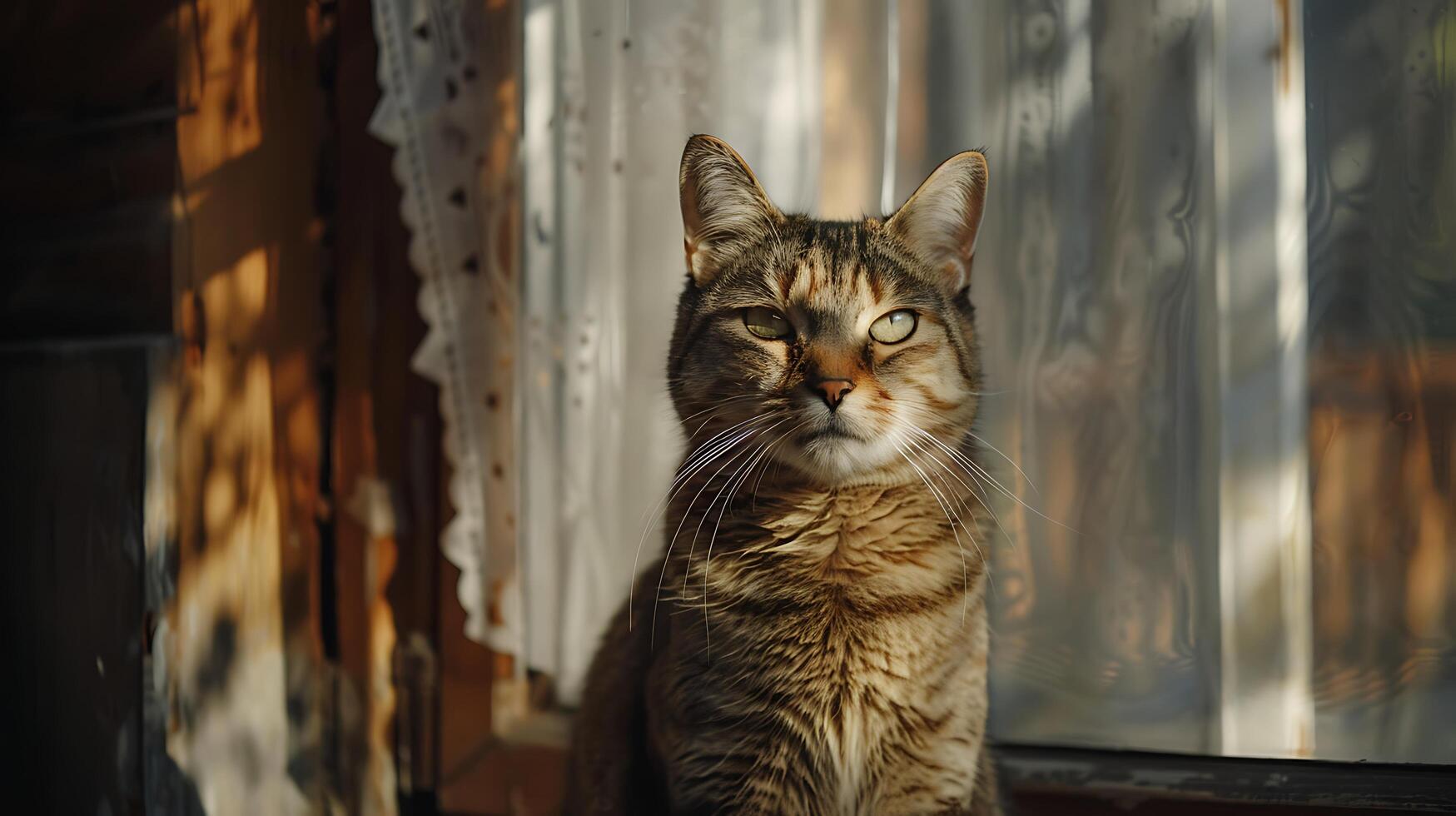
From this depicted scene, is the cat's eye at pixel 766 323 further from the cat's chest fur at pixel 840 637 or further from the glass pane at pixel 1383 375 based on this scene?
the glass pane at pixel 1383 375

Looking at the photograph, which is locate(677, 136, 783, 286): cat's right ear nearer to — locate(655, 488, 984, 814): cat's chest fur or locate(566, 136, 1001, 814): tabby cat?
locate(566, 136, 1001, 814): tabby cat

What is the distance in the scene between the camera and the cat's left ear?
0.99 metres

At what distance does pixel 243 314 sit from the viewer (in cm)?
149

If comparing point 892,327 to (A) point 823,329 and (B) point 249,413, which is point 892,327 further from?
(B) point 249,413

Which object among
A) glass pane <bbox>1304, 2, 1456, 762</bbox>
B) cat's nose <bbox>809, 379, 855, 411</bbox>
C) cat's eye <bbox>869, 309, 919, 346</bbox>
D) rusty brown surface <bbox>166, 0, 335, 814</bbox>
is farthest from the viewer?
rusty brown surface <bbox>166, 0, 335, 814</bbox>

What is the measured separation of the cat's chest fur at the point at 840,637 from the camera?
2.90ft

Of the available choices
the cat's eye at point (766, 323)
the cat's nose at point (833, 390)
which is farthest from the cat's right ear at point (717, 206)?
the cat's nose at point (833, 390)

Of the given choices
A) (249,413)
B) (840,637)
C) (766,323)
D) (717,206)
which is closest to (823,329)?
(766,323)

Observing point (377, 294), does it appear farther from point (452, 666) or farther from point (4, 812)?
point (4, 812)

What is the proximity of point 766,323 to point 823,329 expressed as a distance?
0.26 ft

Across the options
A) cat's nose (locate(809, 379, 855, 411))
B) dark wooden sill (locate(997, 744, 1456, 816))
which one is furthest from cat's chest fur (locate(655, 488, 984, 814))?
dark wooden sill (locate(997, 744, 1456, 816))

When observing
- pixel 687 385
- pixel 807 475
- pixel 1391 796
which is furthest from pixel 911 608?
pixel 1391 796

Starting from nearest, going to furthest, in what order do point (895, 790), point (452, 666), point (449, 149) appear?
point (895, 790) → point (449, 149) → point (452, 666)

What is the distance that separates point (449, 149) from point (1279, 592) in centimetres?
153
